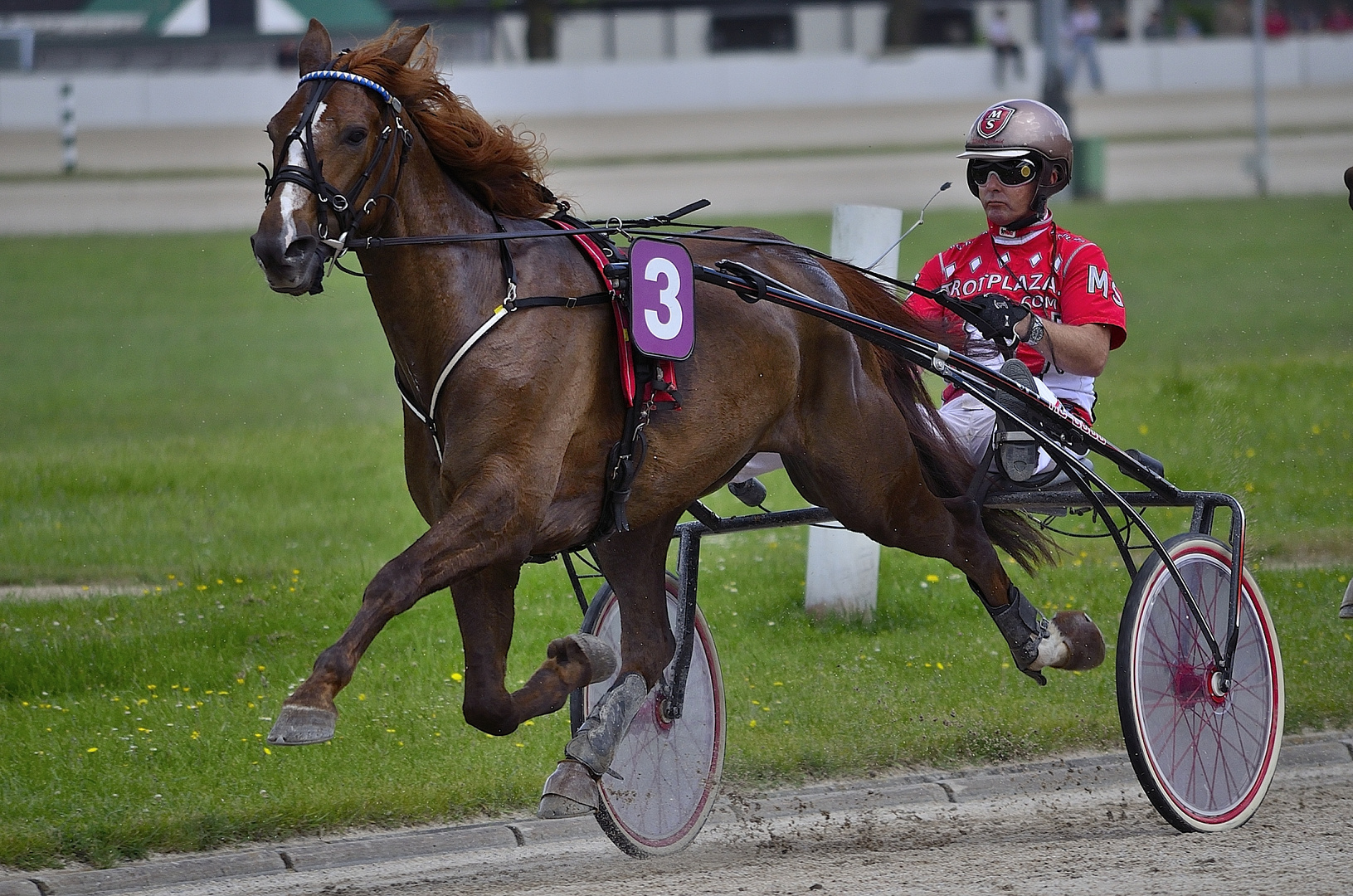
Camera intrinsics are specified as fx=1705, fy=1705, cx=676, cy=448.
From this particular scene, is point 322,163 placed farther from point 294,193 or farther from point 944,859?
point 944,859

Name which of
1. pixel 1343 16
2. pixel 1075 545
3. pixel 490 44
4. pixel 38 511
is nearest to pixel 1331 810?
pixel 1075 545

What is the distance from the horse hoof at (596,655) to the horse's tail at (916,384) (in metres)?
1.16

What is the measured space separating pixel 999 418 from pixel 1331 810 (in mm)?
1467

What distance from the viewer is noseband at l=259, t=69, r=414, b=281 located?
3604 millimetres

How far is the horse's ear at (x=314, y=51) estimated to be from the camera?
3775mm

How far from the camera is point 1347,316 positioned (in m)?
14.0

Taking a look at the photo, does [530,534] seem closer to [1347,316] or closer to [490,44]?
[1347,316]

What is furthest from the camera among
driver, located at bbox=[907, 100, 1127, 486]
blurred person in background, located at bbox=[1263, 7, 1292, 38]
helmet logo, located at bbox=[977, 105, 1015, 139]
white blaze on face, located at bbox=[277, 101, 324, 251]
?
Result: blurred person in background, located at bbox=[1263, 7, 1292, 38]

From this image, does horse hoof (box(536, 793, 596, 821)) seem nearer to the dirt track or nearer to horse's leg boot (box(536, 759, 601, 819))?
horse's leg boot (box(536, 759, 601, 819))

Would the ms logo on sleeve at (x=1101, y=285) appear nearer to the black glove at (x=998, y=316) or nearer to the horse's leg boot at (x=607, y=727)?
the black glove at (x=998, y=316)

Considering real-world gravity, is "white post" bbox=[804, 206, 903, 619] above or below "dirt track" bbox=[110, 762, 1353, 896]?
above

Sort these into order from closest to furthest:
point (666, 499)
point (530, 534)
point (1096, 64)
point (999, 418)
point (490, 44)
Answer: point (530, 534)
point (666, 499)
point (999, 418)
point (1096, 64)
point (490, 44)

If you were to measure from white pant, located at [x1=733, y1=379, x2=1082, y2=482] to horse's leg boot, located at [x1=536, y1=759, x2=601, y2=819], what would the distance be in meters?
1.22

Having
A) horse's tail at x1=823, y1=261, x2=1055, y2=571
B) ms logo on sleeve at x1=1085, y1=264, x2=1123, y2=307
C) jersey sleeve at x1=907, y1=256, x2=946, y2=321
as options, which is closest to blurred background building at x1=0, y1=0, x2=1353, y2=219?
jersey sleeve at x1=907, y1=256, x2=946, y2=321
